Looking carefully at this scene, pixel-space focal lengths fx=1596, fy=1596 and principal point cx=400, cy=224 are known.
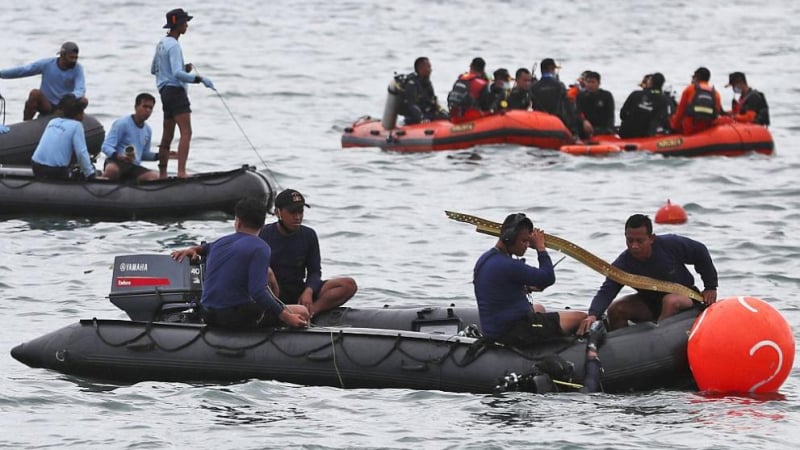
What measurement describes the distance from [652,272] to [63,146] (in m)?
8.40

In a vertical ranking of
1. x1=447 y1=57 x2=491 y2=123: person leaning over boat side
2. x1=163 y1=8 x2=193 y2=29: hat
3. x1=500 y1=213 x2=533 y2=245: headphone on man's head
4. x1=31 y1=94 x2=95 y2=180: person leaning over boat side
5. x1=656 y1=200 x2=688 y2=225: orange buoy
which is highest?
x1=163 y1=8 x2=193 y2=29: hat

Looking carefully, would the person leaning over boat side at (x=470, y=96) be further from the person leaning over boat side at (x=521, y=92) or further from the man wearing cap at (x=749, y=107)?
the man wearing cap at (x=749, y=107)

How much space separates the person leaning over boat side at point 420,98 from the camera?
81.6 ft

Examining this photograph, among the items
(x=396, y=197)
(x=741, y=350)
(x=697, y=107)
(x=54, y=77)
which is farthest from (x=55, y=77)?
(x=741, y=350)

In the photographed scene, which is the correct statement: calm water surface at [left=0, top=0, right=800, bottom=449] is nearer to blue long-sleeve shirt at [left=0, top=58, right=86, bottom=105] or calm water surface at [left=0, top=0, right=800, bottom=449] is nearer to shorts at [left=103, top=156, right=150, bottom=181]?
shorts at [left=103, top=156, right=150, bottom=181]

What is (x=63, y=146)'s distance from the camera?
60.1 feet

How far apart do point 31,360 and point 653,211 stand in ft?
35.7

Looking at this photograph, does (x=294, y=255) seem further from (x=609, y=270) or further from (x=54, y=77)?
(x=54, y=77)

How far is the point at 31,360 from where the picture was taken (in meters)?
12.5

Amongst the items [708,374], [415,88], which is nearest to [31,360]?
[708,374]

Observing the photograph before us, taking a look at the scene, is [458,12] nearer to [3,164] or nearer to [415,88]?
[415,88]

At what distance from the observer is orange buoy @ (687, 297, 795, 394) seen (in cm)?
1152

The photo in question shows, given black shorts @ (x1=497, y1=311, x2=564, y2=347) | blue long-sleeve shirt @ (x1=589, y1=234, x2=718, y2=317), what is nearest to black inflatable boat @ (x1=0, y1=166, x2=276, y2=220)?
blue long-sleeve shirt @ (x1=589, y1=234, x2=718, y2=317)

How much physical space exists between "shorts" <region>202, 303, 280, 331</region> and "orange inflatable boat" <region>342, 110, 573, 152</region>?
12.6 metres
